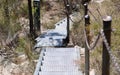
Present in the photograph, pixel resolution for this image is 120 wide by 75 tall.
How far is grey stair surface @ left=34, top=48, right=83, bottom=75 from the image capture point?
5.07 m

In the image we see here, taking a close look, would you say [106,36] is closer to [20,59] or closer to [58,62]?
[58,62]

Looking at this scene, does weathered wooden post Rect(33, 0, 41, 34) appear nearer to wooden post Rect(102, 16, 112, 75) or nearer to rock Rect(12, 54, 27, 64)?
rock Rect(12, 54, 27, 64)

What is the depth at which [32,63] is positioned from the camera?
6.04 m

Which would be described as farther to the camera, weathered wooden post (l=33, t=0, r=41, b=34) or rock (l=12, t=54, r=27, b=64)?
weathered wooden post (l=33, t=0, r=41, b=34)

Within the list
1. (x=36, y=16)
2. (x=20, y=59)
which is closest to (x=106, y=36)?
(x=20, y=59)

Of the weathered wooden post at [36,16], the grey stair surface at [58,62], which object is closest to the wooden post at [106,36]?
the grey stair surface at [58,62]

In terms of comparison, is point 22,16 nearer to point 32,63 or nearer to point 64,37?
point 64,37

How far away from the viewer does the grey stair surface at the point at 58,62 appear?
16.6 feet

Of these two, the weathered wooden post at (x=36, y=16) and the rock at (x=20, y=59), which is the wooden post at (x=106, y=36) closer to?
the rock at (x=20, y=59)

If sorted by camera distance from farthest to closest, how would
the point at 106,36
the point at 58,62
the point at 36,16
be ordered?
the point at 36,16 < the point at 58,62 < the point at 106,36

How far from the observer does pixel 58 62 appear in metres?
5.56

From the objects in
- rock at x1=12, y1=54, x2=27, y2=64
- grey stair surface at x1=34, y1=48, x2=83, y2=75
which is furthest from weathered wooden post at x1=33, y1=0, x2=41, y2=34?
grey stair surface at x1=34, y1=48, x2=83, y2=75

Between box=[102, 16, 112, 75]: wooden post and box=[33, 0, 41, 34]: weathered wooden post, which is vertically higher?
box=[102, 16, 112, 75]: wooden post

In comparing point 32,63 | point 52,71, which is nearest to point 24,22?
point 32,63
